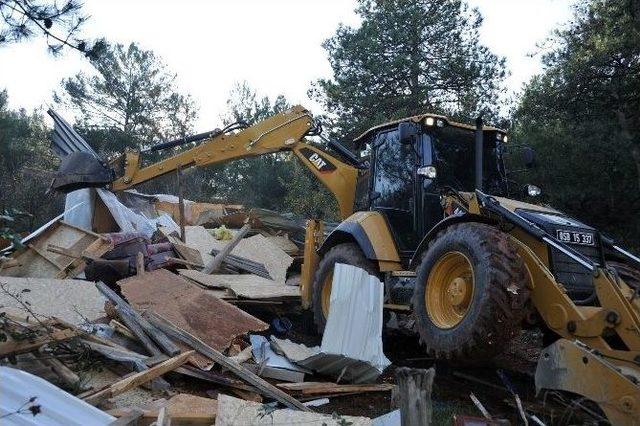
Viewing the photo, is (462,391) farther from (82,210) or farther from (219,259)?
(82,210)

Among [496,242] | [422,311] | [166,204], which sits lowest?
[422,311]

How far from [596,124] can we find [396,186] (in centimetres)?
951

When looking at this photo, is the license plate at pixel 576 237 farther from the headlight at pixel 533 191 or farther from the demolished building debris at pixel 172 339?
the demolished building debris at pixel 172 339

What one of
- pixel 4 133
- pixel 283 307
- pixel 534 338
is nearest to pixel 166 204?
pixel 283 307

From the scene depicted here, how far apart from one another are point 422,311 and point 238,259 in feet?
16.4

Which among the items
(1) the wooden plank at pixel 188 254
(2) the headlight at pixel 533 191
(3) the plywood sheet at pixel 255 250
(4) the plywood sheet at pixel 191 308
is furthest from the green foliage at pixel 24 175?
(2) the headlight at pixel 533 191

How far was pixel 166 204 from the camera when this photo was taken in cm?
1314

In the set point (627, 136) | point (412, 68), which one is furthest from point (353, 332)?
point (412, 68)

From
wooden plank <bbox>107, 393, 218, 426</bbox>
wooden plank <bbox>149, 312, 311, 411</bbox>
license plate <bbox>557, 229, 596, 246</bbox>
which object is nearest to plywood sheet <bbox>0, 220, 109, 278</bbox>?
wooden plank <bbox>149, 312, 311, 411</bbox>

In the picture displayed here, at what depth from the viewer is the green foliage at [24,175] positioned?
14.1 m

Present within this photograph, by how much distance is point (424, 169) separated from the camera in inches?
236

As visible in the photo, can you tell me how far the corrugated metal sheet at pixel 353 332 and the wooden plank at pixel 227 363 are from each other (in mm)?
633

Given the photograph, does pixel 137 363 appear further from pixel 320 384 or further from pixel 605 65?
pixel 605 65

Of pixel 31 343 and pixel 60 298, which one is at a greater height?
pixel 60 298
